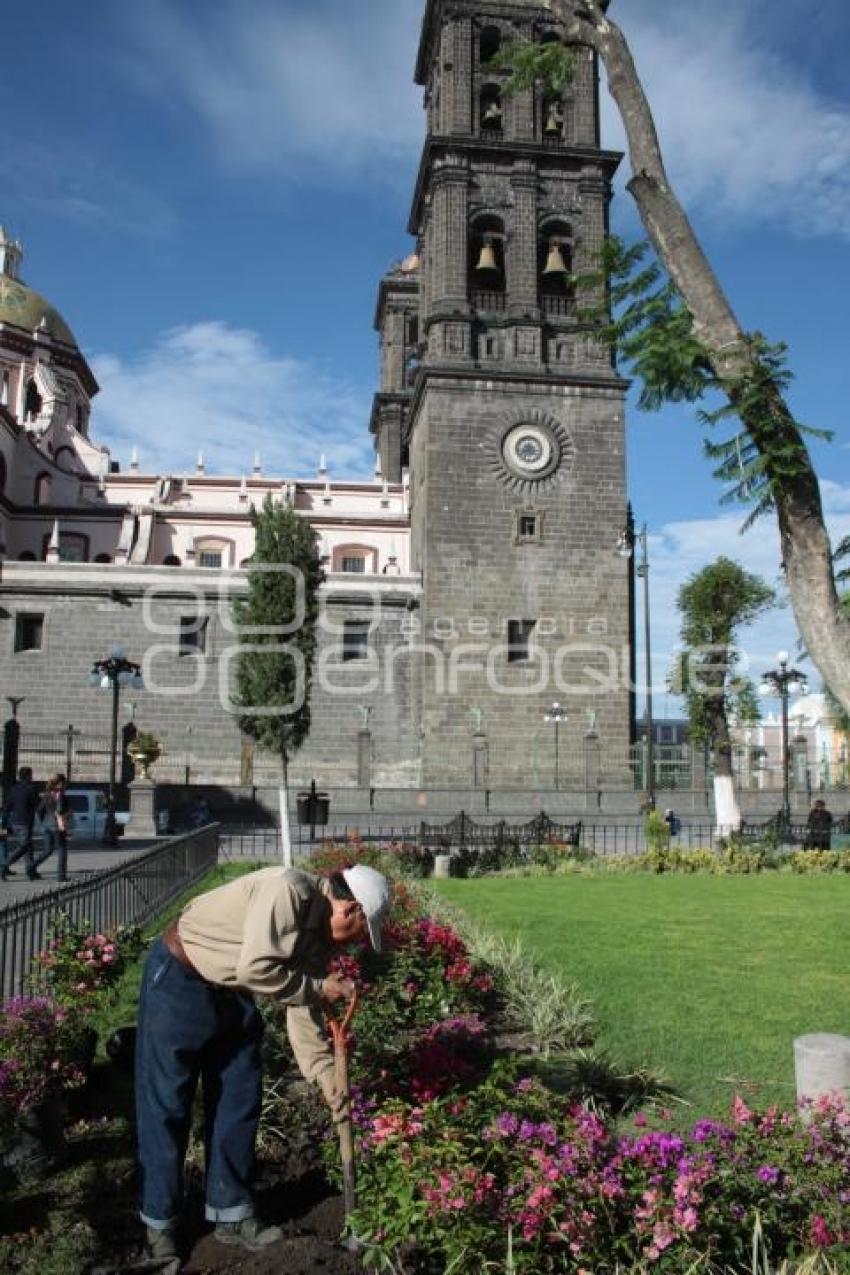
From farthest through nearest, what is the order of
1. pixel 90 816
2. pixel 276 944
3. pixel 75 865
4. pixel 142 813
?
pixel 90 816 → pixel 142 813 → pixel 75 865 → pixel 276 944

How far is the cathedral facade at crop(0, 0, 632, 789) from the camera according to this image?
32594mm

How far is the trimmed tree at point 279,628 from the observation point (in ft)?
71.6

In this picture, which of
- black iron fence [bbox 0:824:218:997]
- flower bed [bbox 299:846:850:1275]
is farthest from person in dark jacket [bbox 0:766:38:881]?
flower bed [bbox 299:846:850:1275]

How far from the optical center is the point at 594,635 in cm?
3350

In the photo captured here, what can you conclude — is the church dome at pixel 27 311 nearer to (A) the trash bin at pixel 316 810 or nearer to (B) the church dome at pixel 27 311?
(B) the church dome at pixel 27 311

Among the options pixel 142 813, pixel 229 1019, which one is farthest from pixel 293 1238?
pixel 142 813

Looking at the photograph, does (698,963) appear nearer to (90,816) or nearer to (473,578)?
(90,816)

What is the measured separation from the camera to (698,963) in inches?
361

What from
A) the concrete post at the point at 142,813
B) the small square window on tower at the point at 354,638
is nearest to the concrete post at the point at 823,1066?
the concrete post at the point at 142,813

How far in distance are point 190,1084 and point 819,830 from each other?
19.2 meters

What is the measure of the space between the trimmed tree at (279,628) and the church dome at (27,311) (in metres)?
31.9

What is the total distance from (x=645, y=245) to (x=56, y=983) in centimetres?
517

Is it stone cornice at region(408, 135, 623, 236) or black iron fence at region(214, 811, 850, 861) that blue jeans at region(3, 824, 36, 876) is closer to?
black iron fence at region(214, 811, 850, 861)

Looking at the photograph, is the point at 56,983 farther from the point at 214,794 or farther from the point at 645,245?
the point at 214,794
